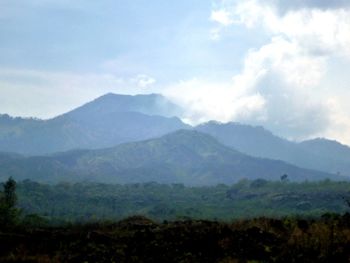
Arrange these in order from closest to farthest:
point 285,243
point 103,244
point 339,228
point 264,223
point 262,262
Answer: point 262,262
point 285,243
point 339,228
point 103,244
point 264,223

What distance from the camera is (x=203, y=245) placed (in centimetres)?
2098

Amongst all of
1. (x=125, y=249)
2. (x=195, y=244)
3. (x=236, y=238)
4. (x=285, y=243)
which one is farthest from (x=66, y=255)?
(x=285, y=243)

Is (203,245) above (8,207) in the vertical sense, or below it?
above

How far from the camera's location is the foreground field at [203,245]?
58.5 ft

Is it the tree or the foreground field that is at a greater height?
the foreground field

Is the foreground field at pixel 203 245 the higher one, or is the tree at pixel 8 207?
the foreground field at pixel 203 245

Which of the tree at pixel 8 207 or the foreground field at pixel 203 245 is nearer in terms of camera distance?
the foreground field at pixel 203 245

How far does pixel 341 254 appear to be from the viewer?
16.6 m

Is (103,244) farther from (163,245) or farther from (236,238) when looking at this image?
(236,238)

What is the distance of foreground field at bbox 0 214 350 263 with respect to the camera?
17842 mm

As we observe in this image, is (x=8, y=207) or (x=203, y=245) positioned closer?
(x=203, y=245)

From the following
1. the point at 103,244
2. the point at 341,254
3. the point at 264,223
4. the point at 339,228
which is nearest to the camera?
the point at 341,254

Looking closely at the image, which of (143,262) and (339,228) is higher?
(339,228)

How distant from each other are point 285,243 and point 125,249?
7.19 metres
